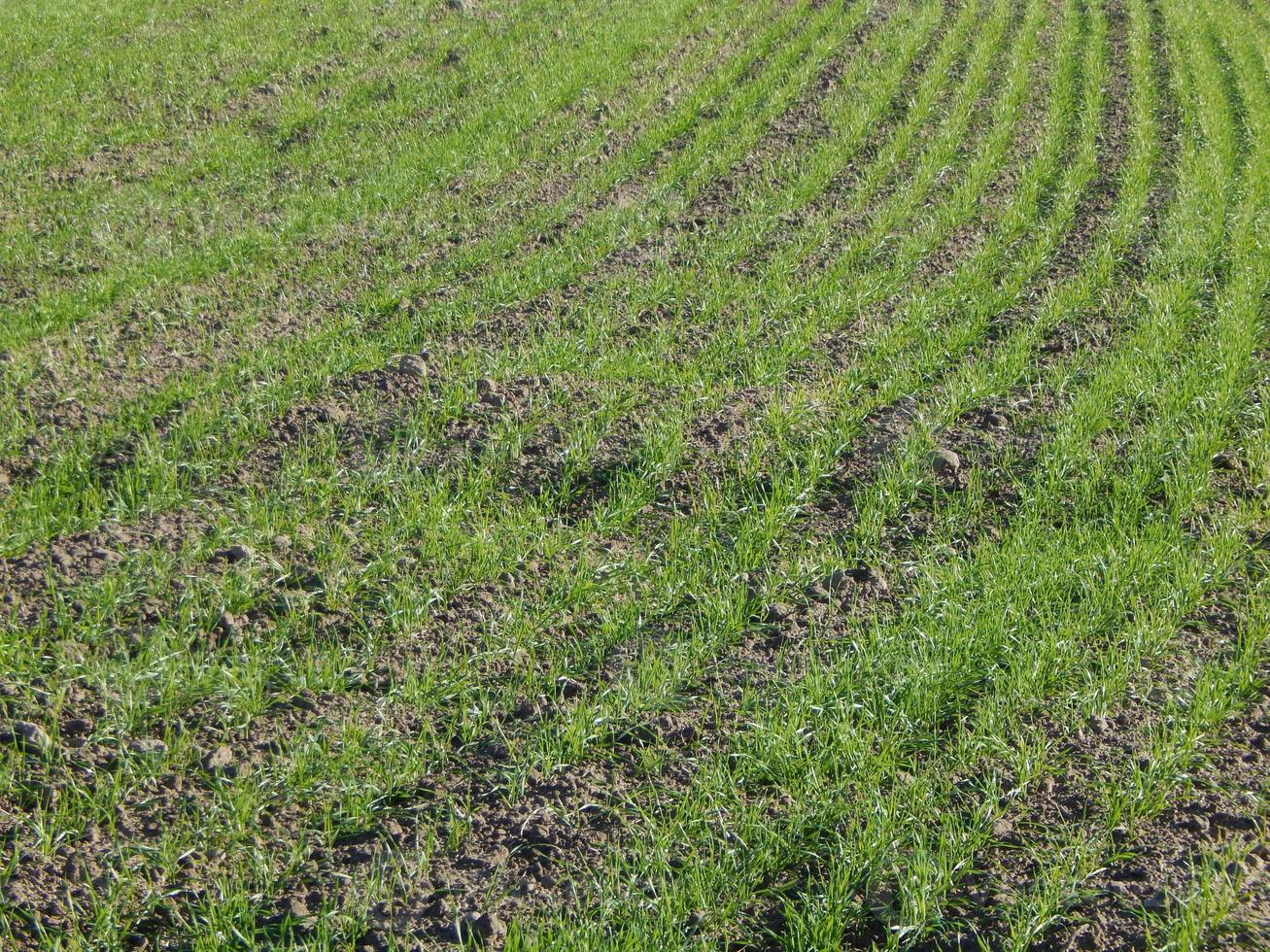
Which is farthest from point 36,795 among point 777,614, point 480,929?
point 777,614

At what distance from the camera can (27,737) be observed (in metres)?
4.07

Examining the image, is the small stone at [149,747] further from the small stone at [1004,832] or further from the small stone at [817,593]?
the small stone at [1004,832]

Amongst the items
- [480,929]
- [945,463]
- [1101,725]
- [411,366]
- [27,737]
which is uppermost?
[411,366]

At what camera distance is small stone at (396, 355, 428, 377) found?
6621 millimetres

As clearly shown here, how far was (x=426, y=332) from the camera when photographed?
716 cm

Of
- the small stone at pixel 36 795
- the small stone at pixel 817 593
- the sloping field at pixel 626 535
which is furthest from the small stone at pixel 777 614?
the small stone at pixel 36 795

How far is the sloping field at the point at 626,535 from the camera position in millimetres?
3756

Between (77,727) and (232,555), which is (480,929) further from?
(232,555)

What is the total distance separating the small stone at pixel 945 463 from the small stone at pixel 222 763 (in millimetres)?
3552

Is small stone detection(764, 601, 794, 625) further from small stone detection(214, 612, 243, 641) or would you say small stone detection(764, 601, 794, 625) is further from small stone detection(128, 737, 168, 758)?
small stone detection(128, 737, 168, 758)

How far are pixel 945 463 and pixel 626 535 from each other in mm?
1698

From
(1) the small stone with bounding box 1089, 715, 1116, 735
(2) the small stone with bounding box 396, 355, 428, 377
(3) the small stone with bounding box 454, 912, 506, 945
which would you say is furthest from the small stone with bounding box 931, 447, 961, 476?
(3) the small stone with bounding box 454, 912, 506, 945

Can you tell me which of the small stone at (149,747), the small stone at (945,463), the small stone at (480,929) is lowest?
the small stone at (945,463)

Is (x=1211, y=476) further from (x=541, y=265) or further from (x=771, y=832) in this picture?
(x=541, y=265)
